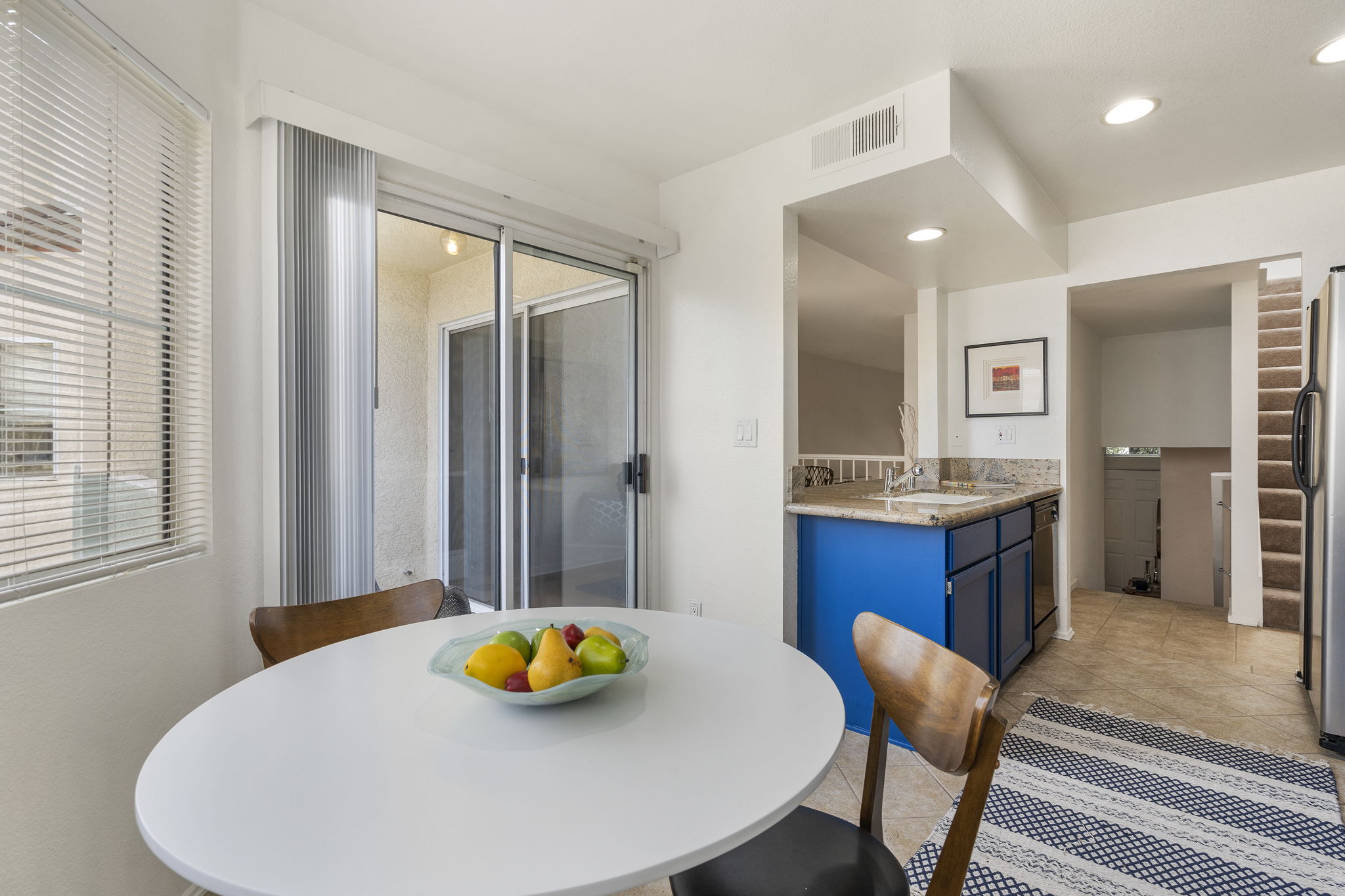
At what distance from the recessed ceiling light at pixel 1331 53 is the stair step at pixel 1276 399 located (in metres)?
2.59

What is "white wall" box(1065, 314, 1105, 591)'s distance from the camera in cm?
486

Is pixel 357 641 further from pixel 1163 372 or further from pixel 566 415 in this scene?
pixel 1163 372

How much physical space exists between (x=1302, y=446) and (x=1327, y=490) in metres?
0.35

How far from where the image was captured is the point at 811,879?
3.35ft

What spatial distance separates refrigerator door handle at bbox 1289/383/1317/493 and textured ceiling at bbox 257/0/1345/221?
3.59ft

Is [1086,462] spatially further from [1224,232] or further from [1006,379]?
[1224,232]

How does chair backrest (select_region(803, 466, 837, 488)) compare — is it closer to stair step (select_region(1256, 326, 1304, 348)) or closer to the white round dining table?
stair step (select_region(1256, 326, 1304, 348))

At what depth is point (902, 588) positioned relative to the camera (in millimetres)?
2475

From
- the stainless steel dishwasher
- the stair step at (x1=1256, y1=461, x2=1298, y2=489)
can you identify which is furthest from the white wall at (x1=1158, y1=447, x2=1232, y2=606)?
the stainless steel dishwasher

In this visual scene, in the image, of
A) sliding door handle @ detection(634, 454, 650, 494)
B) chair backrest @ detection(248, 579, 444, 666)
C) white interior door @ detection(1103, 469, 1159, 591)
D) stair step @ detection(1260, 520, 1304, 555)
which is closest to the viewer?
chair backrest @ detection(248, 579, 444, 666)

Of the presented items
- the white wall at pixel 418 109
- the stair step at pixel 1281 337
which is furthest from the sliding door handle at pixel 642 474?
the stair step at pixel 1281 337

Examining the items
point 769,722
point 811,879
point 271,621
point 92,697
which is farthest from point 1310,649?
point 92,697

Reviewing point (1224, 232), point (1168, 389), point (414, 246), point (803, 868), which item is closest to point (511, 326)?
point (414, 246)

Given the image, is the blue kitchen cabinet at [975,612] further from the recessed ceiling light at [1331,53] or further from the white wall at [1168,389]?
the white wall at [1168,389]
